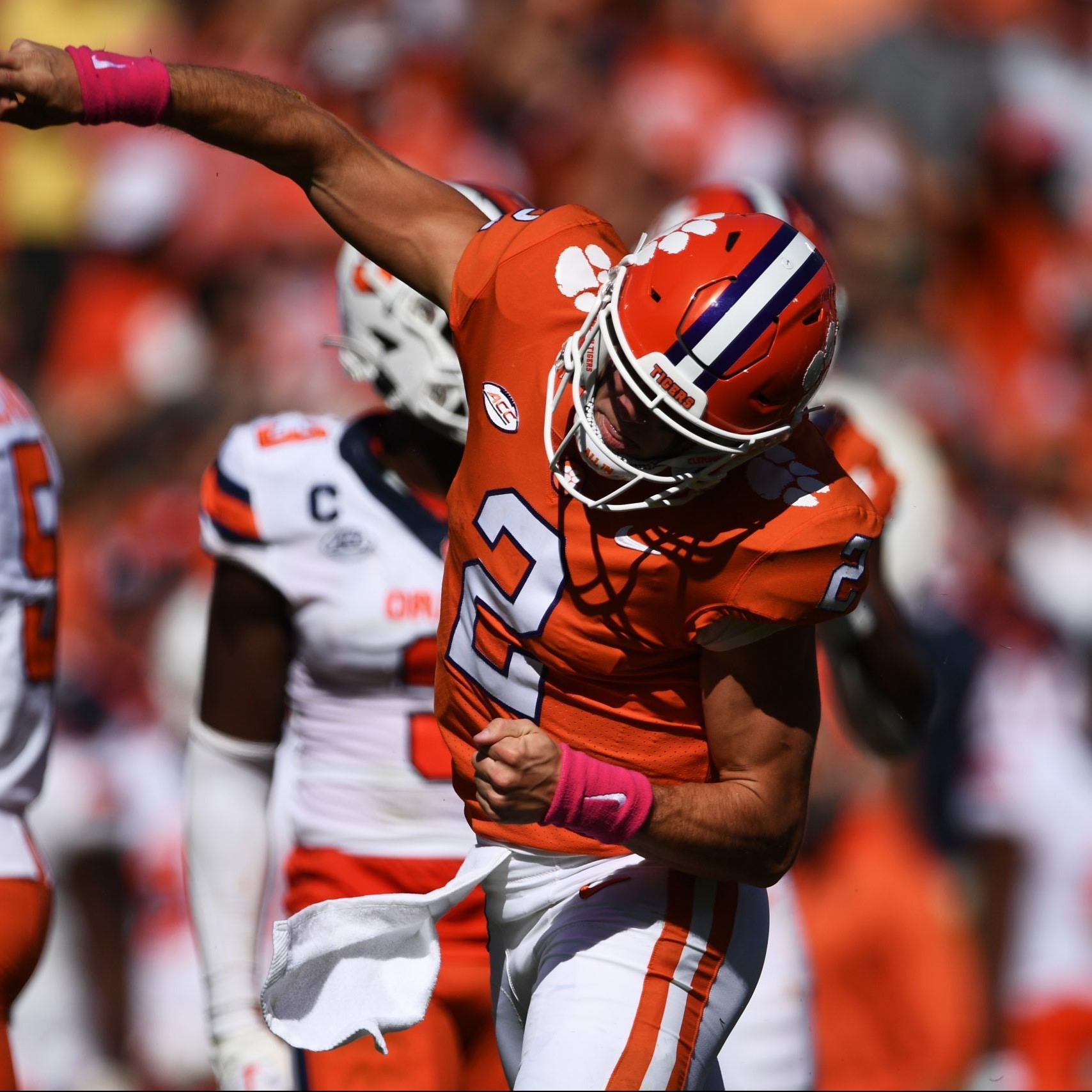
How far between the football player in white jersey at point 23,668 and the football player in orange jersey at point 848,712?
1.40m

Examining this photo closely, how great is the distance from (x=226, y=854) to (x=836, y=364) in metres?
3.41

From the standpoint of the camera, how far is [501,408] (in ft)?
9.05

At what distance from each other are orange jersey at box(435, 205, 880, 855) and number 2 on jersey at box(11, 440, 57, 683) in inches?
34.8

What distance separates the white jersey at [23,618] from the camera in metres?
3.27

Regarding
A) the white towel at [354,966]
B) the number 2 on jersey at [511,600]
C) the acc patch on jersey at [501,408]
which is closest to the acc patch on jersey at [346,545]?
the number 2 on jersey at [511,600]

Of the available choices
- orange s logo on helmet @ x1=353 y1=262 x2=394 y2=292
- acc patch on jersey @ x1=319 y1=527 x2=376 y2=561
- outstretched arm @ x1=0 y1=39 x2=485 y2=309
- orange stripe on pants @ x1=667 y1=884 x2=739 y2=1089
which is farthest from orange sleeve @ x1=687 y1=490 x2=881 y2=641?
orange s logo on helmet @ x1=353 y1=262 x2=394 y2=292

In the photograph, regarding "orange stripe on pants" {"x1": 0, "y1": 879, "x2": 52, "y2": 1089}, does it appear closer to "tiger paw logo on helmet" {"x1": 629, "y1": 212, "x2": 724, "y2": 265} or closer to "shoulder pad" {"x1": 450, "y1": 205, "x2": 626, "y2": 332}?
"shoulder pad" {"x1": 450, "y1": 205, "x2": 626, "y2": 332}

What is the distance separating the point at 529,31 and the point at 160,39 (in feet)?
5.95

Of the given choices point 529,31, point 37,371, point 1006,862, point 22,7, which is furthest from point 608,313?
point 22,7

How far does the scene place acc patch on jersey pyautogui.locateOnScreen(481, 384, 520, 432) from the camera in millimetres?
2734

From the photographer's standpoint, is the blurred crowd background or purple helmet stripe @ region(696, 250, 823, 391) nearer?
purple helmet stripe @ region(696, 250, 823, 391)

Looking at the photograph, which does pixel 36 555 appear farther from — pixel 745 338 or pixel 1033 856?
pixel 1033 856

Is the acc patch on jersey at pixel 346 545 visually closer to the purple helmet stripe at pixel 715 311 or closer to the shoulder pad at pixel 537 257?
the shoulder pad at pixel 537 257

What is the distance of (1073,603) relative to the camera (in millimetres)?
6676
